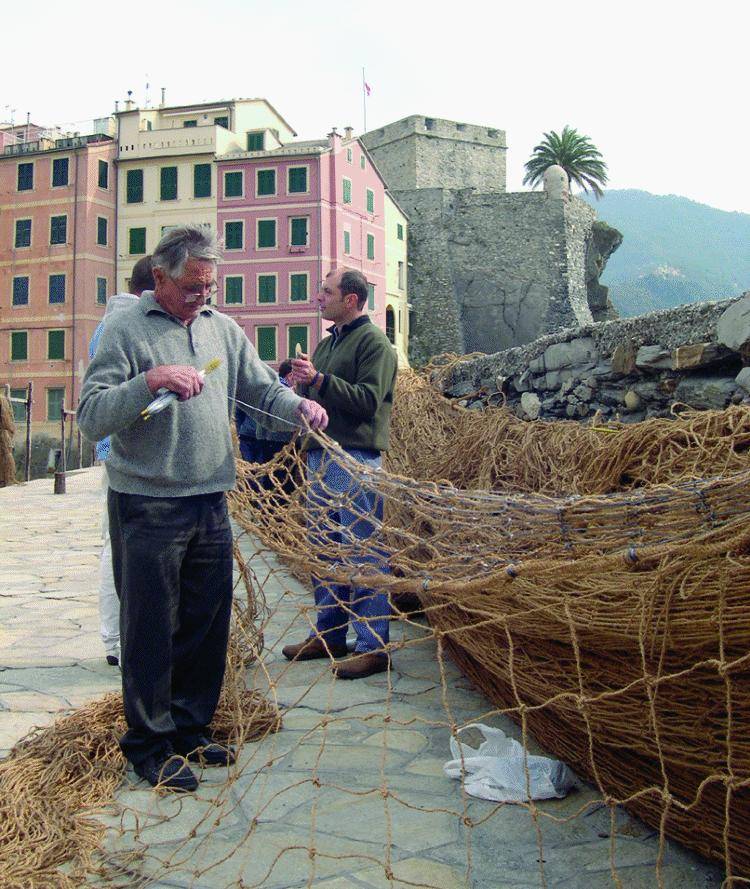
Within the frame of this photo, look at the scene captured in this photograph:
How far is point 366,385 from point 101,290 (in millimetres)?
34836

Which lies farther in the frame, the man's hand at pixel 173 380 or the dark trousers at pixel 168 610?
the dark trousers at pixel 168 610

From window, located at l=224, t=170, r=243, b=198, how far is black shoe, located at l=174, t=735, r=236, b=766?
3489cm

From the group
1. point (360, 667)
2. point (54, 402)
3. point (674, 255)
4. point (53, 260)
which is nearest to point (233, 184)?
point (53, 260)

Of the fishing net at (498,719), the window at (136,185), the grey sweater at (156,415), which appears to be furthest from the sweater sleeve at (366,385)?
the window at (136,185)

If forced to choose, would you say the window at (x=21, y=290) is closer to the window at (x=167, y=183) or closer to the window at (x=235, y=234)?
the window at (x=167, y=183)

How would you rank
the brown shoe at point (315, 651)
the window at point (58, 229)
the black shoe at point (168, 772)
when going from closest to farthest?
1. the black shoe at point (168, 772)
2. the brown shoe at point (315, 651)
3. the window at point (58, 229)

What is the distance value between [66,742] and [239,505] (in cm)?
105

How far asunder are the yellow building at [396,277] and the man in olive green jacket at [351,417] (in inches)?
1474

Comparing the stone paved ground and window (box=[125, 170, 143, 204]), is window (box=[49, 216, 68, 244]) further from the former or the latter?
the stone paved ground

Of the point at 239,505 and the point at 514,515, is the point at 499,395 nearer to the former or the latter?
the point at 239,505

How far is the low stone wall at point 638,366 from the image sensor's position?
4195 mm

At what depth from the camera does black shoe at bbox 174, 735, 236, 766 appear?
9.95 feet

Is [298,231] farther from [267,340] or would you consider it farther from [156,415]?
[156,415]

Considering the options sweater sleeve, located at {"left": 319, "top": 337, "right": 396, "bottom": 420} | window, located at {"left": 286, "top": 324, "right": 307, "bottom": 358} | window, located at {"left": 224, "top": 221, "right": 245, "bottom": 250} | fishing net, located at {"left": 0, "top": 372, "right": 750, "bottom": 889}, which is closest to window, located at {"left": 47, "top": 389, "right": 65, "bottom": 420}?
window, located at {"left": 224, "top": 221, "right": 245, "bottom": 250}
